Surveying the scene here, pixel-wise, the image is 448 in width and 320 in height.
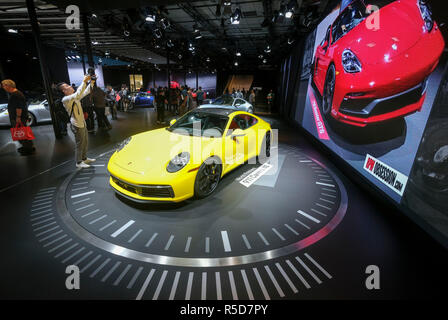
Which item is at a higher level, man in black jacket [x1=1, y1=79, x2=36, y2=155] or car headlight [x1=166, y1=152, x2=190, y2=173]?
man in black jacket [x1=1, y1=79, x2=36, y2=155]

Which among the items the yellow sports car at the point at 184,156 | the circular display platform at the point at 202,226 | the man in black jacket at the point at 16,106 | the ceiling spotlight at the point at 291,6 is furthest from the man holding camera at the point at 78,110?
the ceiling spotlight at the point at 291,6

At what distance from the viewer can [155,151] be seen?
3145 millimetres

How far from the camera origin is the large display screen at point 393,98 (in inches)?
101

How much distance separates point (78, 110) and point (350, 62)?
5449mm

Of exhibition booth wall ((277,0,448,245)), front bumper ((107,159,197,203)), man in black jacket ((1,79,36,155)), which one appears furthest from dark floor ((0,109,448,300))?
man in black jacket ((1,79,36,155))

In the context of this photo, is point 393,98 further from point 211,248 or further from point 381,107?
point 211,248

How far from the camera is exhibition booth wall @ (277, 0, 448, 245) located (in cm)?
254

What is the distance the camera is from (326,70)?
18.7 feet

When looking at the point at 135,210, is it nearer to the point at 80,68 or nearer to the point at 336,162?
the point at 336,162

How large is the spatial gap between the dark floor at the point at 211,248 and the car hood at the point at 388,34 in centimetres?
231

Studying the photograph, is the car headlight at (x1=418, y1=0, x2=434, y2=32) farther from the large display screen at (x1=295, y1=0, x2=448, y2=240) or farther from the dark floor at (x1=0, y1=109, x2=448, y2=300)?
the dark floor at (x1=0, y1=109, x2=448, y2=300)

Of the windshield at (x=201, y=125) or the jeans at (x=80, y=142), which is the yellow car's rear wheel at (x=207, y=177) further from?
the jeans at (x=80, y=142)
